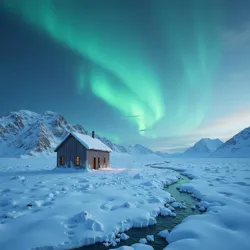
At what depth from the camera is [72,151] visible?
3061cm

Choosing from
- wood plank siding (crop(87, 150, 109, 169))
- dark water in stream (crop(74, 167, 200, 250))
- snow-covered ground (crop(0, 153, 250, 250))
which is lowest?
dark water in stream (crop(74, 167, 200, 250))

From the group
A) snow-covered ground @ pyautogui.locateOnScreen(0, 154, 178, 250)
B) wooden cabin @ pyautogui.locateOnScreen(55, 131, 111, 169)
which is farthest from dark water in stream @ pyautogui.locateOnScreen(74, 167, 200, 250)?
wooden cabin @ pyautogui.locateOnScreen(55, 131, 111, 169)

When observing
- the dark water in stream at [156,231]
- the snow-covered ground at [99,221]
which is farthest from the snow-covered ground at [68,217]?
the dark water in stream at [156,231]

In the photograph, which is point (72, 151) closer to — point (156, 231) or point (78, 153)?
point (78, 153)

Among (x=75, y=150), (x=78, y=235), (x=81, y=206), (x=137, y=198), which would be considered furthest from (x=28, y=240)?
(x=75, y=150)

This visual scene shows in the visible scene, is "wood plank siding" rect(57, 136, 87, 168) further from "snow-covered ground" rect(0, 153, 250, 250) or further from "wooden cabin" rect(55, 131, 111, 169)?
"snow-covered ground" rect(0, 153, 250, 250)

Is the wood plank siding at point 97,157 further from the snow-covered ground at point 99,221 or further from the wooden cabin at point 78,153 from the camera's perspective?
the snow-covered ground at point 99,221

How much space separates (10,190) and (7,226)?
281 inches

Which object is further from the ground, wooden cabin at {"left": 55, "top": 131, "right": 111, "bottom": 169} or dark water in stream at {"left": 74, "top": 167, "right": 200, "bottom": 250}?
wooden cabin at {"left": 55, "top": 131, "right": 111, "bottom": 169}

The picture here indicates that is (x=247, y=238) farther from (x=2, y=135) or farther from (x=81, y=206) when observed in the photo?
(x=2, y=135)

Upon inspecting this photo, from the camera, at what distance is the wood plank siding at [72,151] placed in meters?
29.5

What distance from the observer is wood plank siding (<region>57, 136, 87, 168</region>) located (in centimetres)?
2955

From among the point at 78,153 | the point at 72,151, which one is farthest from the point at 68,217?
the point at 72,151

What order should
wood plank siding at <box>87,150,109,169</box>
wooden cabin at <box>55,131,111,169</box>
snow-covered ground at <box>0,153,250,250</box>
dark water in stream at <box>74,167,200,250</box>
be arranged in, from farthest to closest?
wood plank siding at <box>87,150,109,169</box> → wooden cabin at <box>55,131,111,169</box> → dark water in stream at <box>74,167,200,250</box> → snow-covered ground at <box>0,153,250,250</box>
